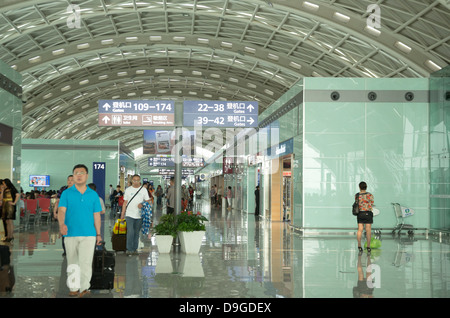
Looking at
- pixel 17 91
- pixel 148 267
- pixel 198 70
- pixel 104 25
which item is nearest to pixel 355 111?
pixel 148 267

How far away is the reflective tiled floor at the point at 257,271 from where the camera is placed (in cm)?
670

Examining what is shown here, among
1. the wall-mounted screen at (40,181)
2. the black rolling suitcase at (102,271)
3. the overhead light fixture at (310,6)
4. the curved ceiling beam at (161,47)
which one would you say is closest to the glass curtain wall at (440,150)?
the overhead light fixture at (310,6)

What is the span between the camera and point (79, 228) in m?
6.12

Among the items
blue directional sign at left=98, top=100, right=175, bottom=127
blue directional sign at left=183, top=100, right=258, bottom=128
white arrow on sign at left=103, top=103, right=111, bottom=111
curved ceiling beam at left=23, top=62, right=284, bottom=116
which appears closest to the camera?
blue directional sign at left=98, top=100, right=175, bottom=127

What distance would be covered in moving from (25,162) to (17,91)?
17.9 m

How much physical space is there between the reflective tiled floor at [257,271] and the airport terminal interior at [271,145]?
4 centimetres

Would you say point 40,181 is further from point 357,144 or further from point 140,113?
point 140,113

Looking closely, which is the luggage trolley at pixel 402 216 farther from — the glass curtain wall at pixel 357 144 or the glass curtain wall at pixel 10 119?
the glass curtain wall at pixel 10 119

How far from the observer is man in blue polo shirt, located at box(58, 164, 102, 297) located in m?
6.13

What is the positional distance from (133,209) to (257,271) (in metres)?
3.16

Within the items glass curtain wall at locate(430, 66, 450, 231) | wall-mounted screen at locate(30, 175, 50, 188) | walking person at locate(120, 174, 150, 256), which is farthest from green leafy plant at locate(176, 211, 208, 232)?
wall-mounted screen at locate(30, 175, 50, 188)

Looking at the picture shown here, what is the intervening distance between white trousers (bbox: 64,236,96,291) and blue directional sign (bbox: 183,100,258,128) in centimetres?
661

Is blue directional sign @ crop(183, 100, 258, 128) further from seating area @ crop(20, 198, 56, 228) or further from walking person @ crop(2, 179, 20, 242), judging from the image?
seating area @ crop(20, 198, 56, 228)

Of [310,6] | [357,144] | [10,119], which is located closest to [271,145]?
[357,144]
